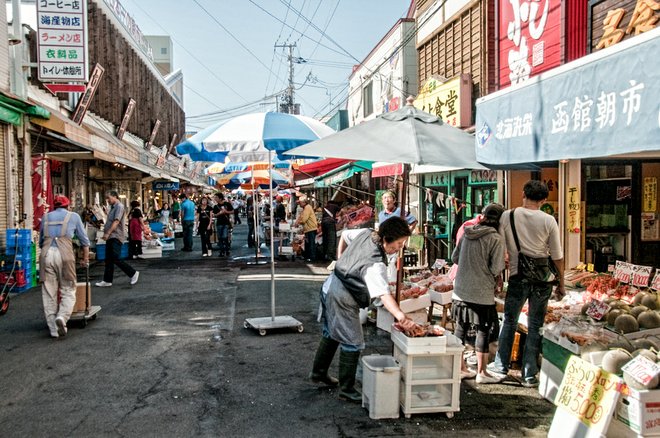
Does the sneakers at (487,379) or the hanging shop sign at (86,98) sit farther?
the hanging shop sign at (86,98)

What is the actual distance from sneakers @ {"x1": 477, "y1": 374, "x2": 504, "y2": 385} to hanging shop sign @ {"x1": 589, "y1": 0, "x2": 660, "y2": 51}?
14.5ft

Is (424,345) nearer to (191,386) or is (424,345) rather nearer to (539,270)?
(539,270)

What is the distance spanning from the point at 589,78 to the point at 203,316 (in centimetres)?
672

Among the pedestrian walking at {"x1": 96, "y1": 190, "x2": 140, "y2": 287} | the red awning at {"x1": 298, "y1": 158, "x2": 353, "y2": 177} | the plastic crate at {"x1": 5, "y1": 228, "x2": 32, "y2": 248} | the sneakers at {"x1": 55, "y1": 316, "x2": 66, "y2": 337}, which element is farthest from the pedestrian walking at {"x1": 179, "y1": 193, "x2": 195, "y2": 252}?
the sneakers at {"x1": 55, "y1": 316, "x2": 66, "y2": 337}

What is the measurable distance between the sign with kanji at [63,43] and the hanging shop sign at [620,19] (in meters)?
10.0

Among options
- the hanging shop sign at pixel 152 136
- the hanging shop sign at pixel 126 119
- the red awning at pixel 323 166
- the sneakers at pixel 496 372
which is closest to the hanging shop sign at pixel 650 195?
the sneakers at pixel 496 372

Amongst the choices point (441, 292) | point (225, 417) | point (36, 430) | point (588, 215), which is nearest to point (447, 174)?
point (588, 215)

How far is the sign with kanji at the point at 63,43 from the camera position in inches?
480

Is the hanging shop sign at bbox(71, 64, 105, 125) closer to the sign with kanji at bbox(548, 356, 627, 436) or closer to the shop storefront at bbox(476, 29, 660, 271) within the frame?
the shop storefront at bbox(476, 29, 660, 271)

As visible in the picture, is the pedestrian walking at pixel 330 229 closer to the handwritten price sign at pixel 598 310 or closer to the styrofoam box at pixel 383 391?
the handwritten price sign at pixel 598 310

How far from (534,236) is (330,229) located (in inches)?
432

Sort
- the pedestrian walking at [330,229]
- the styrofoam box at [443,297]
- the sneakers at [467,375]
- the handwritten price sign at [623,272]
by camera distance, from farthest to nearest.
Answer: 1. the pedestrian walking at [330,229]
2. the styrofoam box at [443,297]
3. the handwritten price sign at [623,272]
4. the sneakers at [467,375]

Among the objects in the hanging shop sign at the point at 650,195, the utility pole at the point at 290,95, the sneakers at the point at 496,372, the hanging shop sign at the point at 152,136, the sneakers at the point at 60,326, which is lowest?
the sneakers at the point at 496,372

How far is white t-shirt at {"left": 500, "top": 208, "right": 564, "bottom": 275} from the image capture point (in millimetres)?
5656
